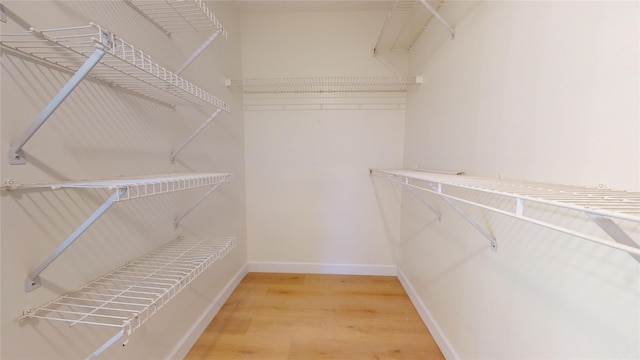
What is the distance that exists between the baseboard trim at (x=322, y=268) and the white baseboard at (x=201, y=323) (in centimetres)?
31

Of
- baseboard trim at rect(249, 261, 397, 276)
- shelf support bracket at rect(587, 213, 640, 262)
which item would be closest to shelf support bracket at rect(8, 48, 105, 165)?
shelf support bracket at rect(587, 213, 640, 262)

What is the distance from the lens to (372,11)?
215 cm

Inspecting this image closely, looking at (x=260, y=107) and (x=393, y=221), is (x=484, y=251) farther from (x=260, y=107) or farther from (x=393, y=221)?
(x=260, y=107)

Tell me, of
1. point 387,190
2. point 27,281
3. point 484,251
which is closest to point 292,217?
point 387,190

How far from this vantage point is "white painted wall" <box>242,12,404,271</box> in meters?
2.21

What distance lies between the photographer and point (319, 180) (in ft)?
7.69

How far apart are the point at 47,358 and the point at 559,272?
61.7 inches

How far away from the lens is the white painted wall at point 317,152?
7.23 feet

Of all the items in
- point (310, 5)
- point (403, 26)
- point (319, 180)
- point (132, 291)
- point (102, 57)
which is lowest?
point (132, 291)

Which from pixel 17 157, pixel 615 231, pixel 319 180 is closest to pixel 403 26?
pixel 319 180

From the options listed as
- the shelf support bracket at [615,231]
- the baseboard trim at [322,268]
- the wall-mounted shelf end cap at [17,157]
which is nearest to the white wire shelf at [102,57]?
the wall-mounted shelf end cap at [17,157]

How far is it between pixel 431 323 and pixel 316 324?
773 millimetres

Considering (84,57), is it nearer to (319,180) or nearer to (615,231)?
(615,231)

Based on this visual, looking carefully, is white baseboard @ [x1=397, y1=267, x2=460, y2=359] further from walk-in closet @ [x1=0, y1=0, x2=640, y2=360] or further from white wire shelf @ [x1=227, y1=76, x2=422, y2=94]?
white wire shelf @ [x1=227, y1=76, x2=422, y2=94]
